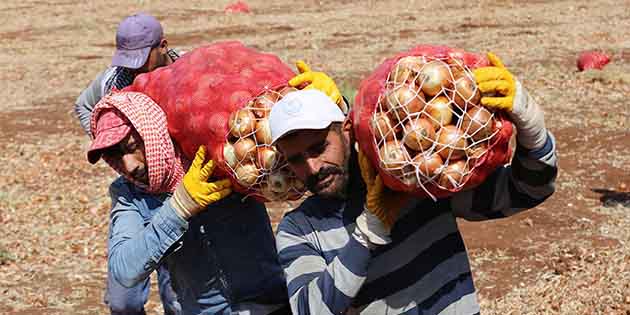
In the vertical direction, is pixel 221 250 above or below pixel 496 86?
below

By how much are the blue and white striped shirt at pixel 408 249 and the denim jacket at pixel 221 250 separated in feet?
1.89

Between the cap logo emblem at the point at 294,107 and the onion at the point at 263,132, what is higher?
the cap logo emblem at the point at 294,107

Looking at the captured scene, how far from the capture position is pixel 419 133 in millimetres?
2289

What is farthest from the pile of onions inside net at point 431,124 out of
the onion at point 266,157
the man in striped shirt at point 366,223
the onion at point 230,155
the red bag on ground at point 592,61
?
the red bag on ground at point 592,61

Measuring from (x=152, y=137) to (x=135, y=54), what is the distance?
1.67 meters

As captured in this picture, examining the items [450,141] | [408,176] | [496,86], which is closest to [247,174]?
[408,176]

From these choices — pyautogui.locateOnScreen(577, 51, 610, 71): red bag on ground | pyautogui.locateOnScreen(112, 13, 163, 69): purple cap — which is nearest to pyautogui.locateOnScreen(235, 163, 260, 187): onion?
pyautogui.locateOnScreen(112, 13, 163, 69): purple cap

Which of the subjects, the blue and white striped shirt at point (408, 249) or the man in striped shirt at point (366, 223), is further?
the blue and white striped shirt at point (408, 249)

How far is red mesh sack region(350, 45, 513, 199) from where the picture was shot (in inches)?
90.7

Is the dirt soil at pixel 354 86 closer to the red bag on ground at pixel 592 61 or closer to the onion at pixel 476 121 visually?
the red bag on ground at pixel 592 61

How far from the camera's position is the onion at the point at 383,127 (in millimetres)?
2342

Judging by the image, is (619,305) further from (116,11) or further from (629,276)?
(116,11)

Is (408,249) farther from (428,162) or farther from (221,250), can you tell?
(221,250)

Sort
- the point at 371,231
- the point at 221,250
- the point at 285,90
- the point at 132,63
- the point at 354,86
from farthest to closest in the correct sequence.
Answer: the point at 354,86, the point at 132,63, the point at 221,250, the point at 285,90, the point at 371,231
